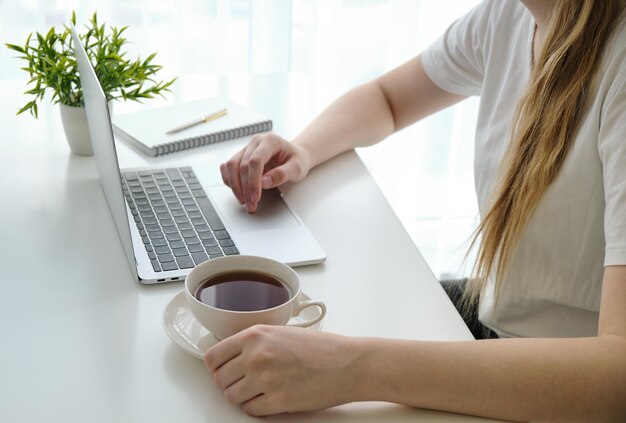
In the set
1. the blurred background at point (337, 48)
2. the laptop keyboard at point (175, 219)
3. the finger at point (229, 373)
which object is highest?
the finger at point (229, 373)

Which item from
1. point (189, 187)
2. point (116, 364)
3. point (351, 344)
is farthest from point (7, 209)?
point (351, 344)

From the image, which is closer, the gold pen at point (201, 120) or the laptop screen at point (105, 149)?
the laptop screen at point (105, 149)

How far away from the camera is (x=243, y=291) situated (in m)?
0.80

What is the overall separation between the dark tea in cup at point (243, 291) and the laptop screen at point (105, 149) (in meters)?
0.13

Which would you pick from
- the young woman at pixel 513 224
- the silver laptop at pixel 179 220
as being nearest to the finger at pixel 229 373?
the young woman at pixel 513 224

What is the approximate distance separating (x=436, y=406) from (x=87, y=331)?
1.17 ft

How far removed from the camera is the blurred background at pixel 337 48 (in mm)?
2105

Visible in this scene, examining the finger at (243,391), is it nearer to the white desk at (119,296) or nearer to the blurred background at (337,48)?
the white desk at (119,296)

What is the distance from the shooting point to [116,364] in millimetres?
757

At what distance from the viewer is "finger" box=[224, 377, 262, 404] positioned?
2.31 feet

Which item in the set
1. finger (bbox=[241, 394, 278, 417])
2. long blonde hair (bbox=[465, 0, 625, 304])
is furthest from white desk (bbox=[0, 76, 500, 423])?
long blonde hair (bbox=[465, 0, 625, 304])

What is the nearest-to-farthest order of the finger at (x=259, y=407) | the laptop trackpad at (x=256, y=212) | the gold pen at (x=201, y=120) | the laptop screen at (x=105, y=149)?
the finger at (x=259, y=407), the laptop screen at (x=105, y=149), the laptop trackpad at (x=256, y=212), the gold pen at (x=201, y=120)

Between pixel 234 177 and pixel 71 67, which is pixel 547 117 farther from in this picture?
pixel 71 67

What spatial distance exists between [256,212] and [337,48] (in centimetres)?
135
